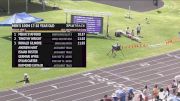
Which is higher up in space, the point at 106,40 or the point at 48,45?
the point at 48,45

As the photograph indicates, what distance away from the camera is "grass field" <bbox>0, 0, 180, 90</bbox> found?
43.8 meters

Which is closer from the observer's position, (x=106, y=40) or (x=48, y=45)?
(x=48, y=45)

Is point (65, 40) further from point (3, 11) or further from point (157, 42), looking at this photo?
point (3, 11)

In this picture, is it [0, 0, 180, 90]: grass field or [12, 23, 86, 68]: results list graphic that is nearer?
[12, 23, 86, 68]: results list graphic

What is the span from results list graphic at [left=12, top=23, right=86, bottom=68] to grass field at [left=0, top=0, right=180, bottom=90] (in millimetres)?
14663

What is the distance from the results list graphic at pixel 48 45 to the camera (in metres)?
25.5

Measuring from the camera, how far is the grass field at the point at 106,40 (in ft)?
144

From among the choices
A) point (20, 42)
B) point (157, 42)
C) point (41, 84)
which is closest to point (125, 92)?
point (41, 84)

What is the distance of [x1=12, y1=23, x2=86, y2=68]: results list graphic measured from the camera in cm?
2547

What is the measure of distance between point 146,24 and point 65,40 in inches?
1494

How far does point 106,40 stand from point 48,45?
2898 cm

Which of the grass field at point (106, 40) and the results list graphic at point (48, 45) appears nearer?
the results list graphic at point (48, 45)

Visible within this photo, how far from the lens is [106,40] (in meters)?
55.0

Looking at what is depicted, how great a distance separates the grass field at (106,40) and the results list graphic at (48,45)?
14.7 m
